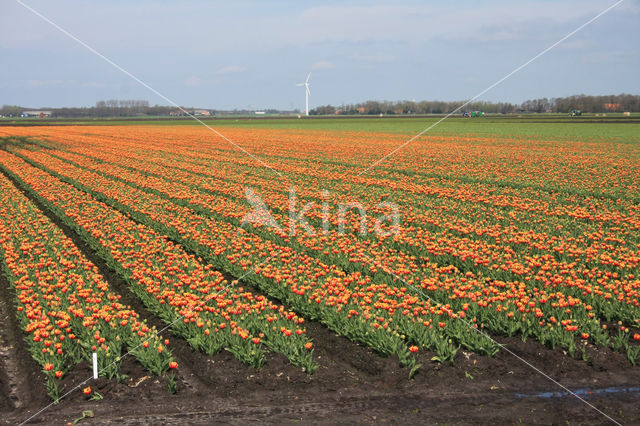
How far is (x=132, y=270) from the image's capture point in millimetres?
11148

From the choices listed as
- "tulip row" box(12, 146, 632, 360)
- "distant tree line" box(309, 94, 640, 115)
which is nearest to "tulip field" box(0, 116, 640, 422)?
"tulip row" box(12, 146, 632, 360)

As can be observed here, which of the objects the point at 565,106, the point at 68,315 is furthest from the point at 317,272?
the point at 565,106

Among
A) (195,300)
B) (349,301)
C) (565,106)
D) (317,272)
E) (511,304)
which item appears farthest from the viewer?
(565,106)

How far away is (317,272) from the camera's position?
415 inches

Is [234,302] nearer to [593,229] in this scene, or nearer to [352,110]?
[593,229]

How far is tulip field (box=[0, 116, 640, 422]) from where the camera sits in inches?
311

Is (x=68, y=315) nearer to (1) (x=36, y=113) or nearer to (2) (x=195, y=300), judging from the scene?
(2) (x=195, y=300)

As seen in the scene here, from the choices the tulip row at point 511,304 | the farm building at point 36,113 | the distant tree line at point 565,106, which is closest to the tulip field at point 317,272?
the tulip row at point 511,304

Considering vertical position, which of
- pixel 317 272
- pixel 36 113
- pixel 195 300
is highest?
pixel 36 113

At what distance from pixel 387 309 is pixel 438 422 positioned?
2638 mm

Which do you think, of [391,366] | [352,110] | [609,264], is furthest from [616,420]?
[352,110]

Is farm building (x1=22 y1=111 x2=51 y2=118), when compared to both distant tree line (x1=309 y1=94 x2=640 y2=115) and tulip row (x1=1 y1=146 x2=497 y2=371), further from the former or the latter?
tulip row (x1=1 y1=146 x2=497 y2=371)

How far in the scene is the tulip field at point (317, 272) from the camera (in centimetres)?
789

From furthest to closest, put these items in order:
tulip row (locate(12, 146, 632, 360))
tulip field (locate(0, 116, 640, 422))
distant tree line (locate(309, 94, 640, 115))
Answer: distant tree line (locate(309, 94, 640, 115)) < tulip row (locate(12, 146, 632, 360)) < tulip field (locate(0, 116, 640, 422))
